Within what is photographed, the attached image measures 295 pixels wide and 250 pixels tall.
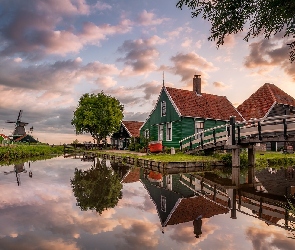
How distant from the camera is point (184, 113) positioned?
28.8 metres

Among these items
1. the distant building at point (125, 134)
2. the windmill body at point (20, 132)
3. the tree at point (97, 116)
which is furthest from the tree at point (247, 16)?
the windmill body at point (20, 132)

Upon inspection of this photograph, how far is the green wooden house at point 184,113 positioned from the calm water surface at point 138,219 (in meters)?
17.3

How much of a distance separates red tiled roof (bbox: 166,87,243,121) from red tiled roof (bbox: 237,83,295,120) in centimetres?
239

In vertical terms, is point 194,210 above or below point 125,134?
below

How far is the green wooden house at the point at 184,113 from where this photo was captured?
29.1 m

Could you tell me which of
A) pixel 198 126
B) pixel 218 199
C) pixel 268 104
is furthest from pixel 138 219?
pixel 268 104

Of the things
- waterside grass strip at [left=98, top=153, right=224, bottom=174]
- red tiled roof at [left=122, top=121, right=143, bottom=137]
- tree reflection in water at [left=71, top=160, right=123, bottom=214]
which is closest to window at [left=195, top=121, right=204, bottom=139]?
waterside grass strip at [left=98, top=153, right=224, bottom=174]

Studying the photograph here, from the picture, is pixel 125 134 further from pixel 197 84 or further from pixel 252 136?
pixel 252 136

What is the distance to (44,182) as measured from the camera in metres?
13.6

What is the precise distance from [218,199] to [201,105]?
22406 mm

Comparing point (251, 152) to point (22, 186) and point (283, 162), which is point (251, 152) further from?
point (22, 186)

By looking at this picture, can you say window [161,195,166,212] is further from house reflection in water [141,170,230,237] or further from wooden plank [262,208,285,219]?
wooden plank [262,208,285,219]

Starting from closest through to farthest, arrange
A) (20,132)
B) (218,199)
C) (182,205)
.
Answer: (182,205), (218,199), (20,132)

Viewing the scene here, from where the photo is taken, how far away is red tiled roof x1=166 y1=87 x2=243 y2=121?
2977 cm
